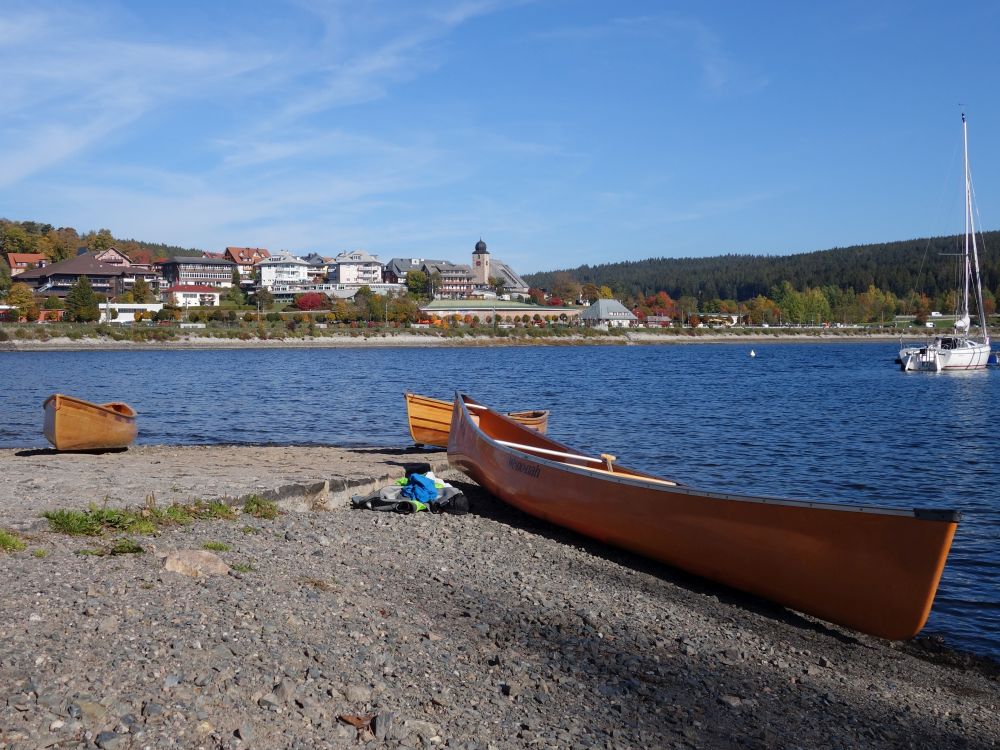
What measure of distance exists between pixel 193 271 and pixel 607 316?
7642 cm

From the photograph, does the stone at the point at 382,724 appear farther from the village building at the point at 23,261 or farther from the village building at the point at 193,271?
the village building at the point at 23,261

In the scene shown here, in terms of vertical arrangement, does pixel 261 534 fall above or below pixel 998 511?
above

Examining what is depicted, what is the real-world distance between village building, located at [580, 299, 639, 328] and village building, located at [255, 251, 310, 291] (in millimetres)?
52787

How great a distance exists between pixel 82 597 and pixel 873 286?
7764 inches

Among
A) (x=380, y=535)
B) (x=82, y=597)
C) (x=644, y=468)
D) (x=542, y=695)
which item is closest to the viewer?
(x=542, y=695)

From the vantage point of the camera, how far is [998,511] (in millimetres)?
15320

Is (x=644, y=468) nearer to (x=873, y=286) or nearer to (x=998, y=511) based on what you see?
(x=998, y=511)

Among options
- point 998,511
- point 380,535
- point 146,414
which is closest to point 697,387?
point 146,414

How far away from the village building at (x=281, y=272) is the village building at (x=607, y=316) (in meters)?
52.8

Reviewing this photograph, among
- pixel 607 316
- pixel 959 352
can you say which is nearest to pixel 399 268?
pixel 607 316

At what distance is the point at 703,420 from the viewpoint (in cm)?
3075

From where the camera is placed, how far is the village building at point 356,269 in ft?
578

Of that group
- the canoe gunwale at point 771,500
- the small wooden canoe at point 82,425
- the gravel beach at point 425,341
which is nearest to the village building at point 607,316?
the gravel beach at point 425,341

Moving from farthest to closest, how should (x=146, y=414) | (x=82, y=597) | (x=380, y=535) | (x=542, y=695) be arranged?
(x=146, y=414) < (x=380, y=535) < (x=82, y=597) < (x=542, y=695)
